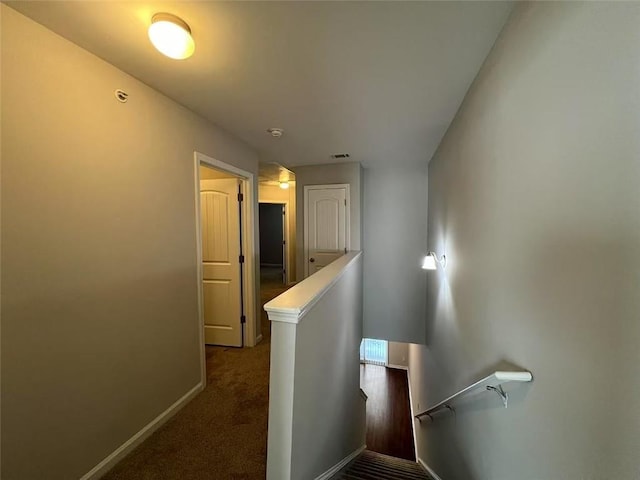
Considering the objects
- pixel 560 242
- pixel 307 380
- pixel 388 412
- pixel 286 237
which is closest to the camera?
pixel 560 242

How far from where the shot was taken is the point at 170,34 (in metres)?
1.18

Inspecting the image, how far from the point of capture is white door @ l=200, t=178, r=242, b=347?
303cm

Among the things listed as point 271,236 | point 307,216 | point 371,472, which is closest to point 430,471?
point 371,472

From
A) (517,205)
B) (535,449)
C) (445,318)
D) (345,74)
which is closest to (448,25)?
(345,74)

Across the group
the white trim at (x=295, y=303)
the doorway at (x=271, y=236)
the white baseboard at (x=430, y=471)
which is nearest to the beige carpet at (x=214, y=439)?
the white trim at (x=295, y=303)

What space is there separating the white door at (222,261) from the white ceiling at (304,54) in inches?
36.3

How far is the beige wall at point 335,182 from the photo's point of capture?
3.99 meters

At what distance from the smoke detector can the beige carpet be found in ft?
7.94

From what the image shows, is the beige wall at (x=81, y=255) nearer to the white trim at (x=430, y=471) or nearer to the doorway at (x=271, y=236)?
the white trim at (x=430, y=471)

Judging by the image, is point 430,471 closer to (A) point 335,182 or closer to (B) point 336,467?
(B) point 336,467

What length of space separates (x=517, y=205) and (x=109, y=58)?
228cm

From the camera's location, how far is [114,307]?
5.11 feet

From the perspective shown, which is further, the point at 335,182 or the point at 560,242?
the point at 335,182

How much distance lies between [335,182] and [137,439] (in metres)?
3.57
